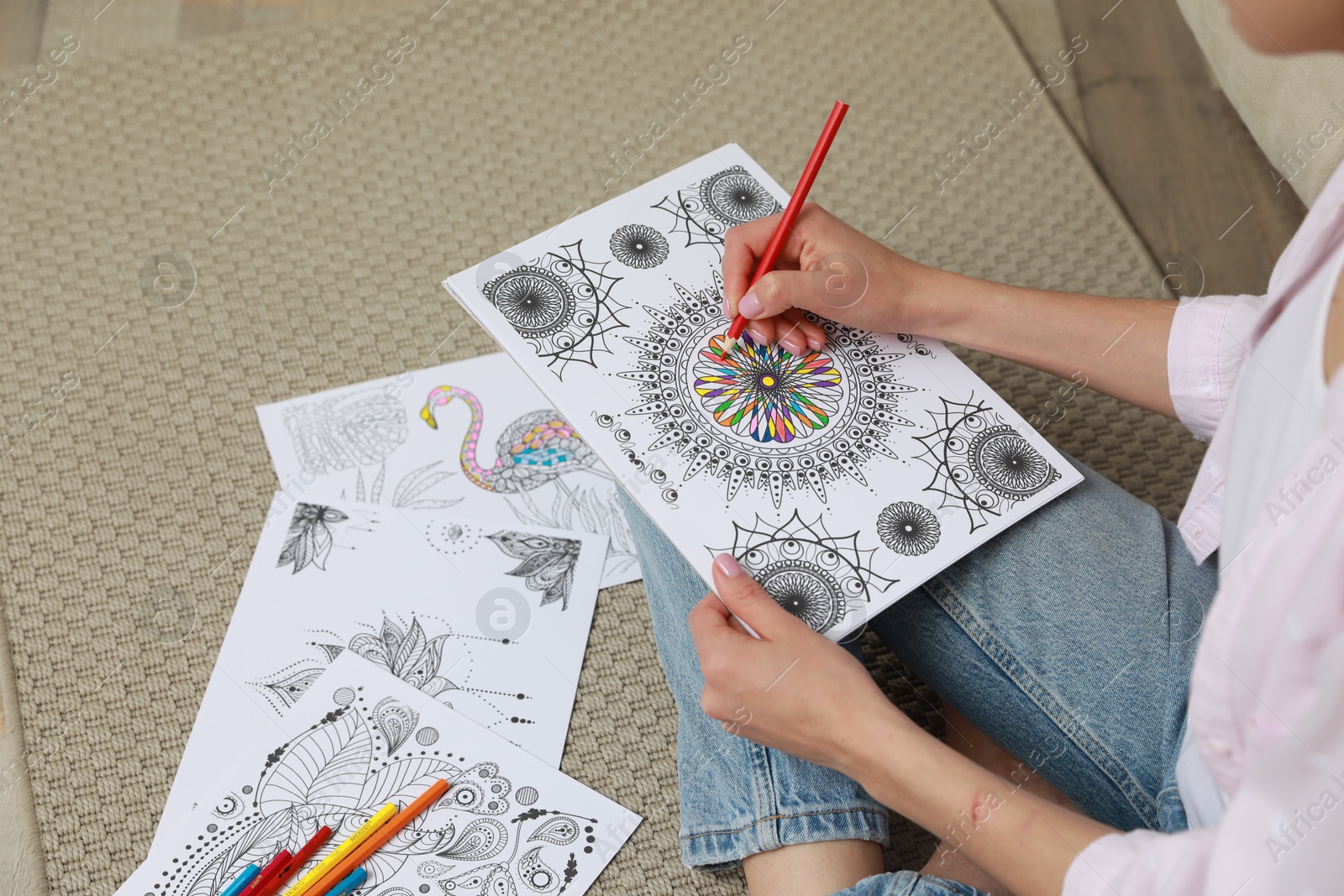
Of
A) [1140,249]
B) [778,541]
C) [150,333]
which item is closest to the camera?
[778,541]

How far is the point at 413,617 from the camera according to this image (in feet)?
2.79

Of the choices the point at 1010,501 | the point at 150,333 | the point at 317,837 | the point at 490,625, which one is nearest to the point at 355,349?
the point at 150,333

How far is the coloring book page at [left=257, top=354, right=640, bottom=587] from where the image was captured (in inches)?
36.1

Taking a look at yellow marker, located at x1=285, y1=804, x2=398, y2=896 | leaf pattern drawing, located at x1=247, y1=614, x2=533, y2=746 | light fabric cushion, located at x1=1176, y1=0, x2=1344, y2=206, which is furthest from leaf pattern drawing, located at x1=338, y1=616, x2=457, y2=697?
light fabric cushion, located at x1=1176, y1=0, x2=1344, y2=206

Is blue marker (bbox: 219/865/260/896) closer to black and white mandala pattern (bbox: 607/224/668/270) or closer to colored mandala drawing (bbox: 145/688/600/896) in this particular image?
colored mandala drawing (bbox: 145/688/600/896)

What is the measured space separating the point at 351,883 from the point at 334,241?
674 millimetres

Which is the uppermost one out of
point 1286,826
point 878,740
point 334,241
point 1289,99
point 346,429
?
point 334,241

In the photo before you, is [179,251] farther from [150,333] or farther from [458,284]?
[458,284]

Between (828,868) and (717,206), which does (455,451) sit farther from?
(828,868)

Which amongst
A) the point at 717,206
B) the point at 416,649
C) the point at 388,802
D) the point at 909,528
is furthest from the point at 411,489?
the point at 909,528

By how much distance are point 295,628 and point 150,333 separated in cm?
38

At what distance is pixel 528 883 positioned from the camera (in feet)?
2.44

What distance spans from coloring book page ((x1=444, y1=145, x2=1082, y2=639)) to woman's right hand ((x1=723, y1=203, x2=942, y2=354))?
0.01 metres

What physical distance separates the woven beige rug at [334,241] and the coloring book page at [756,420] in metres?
0.28
